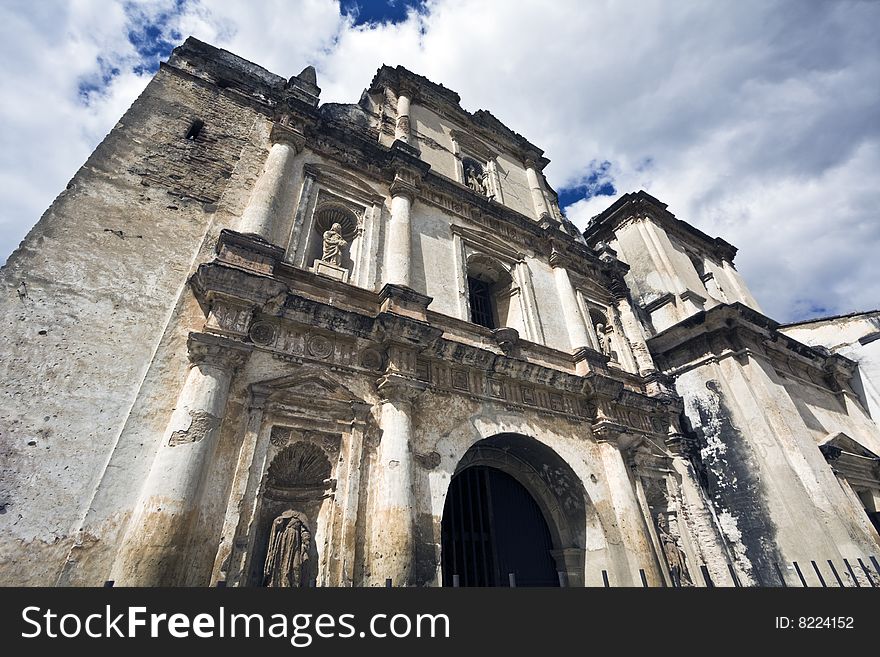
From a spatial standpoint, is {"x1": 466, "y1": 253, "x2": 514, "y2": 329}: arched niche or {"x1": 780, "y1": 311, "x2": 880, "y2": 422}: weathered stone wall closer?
{"x1": 466, "y1": 253, "x2": 514, "y2": 329}: arched niche

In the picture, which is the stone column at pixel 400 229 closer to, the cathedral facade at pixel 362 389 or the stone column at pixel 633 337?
the cathedral facade at pixel 362 389

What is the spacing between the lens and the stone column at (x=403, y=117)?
9.98m

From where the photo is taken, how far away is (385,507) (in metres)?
4.86

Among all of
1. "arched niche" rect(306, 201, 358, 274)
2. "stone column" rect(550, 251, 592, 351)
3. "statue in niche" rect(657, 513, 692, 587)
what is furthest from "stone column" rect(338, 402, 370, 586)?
"statue in niche" rect(657, 513, 692, 587)

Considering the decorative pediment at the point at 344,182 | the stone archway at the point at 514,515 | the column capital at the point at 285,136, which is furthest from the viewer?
the decorative pediment at the point at 344,182

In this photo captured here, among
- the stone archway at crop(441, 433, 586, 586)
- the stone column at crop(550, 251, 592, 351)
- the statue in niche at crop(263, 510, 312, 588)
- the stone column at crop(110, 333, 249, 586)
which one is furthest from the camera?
the stone column at crop(550, 251, 592, 351)

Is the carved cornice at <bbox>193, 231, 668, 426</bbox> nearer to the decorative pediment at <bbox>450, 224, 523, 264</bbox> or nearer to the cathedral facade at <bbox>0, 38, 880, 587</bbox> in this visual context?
the cathedral facade at <bbox>0, 38, 880, 587</bbox>

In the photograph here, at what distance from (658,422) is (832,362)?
743cm

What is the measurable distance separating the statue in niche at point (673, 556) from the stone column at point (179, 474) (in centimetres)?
722

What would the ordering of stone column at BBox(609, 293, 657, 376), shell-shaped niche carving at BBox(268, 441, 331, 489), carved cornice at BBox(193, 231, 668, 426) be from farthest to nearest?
stone column at BBox(609, 293, 657, 376) < carved cornice at BBox(193, 231, 668, 426) < shell-shaped niche carving at BBox(268, 441, 331, 489)

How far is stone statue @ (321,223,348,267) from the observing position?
6965 mm

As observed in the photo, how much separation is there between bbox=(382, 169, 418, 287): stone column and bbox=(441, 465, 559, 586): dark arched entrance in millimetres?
3555

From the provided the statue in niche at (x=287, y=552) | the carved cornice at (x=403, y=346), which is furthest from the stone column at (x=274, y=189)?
the statue in niche at (x=287, y=552)

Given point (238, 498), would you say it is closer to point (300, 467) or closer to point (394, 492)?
point (300, 467)
